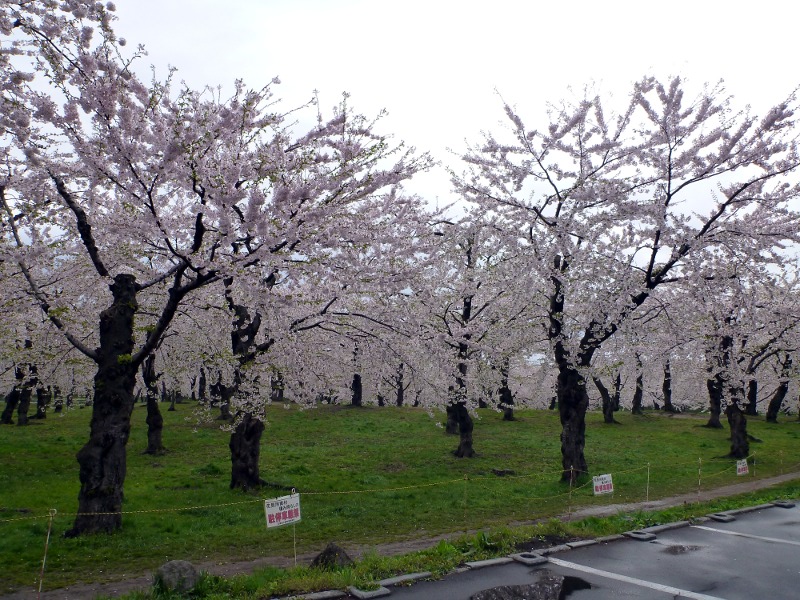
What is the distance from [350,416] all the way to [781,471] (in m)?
22.0

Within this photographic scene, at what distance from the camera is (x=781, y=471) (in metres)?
21.6

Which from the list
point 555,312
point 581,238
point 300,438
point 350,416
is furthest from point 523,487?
point 350,416

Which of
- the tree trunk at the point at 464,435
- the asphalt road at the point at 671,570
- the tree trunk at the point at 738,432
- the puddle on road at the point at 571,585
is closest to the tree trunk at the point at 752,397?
the tree trunk at the point at 738,432

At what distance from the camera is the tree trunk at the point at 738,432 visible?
77.4 ft

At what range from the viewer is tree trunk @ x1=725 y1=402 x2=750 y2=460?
77.4ft

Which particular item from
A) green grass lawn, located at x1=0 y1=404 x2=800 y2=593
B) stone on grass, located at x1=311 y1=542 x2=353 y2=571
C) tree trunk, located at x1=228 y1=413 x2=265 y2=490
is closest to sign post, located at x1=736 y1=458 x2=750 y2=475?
green grass lawn, located at x1=0 y1=404 x2=800 y2=593

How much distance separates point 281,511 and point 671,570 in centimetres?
617

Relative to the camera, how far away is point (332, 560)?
8391 millimetres

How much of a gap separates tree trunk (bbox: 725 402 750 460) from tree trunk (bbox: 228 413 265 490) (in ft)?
63.2

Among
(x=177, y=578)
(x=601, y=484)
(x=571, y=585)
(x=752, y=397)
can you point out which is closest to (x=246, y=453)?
(x=177, y=578)

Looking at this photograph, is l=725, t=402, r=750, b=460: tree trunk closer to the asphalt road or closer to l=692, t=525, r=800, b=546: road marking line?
the asphalt road

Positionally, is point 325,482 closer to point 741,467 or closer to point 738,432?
point 741,467

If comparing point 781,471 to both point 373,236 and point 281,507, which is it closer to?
point 373,236

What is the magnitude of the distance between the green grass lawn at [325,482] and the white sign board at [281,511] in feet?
5.82
